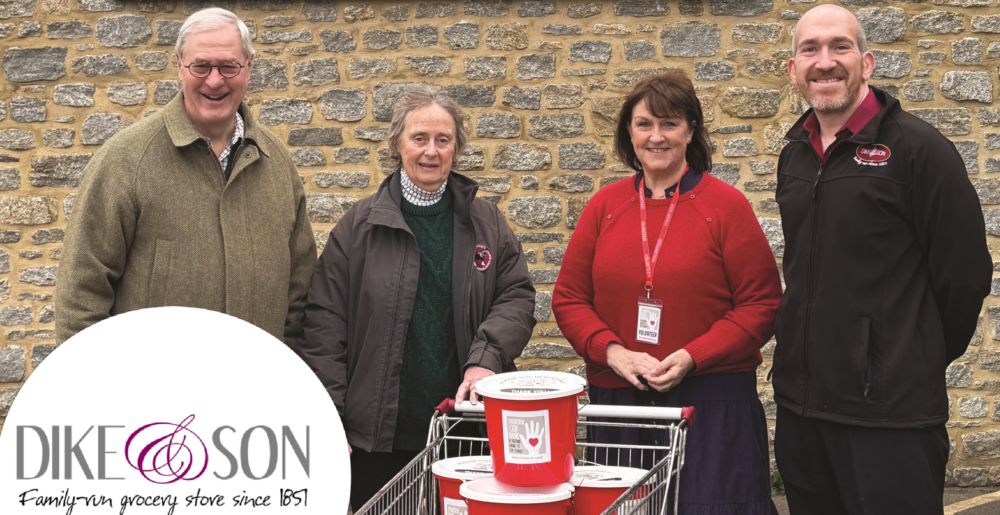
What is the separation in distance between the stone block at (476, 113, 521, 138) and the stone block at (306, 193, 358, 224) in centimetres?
85

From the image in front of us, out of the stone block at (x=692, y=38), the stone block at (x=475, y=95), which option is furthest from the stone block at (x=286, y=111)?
the stone block at (x=692, y=38)

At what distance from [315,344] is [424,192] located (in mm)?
630

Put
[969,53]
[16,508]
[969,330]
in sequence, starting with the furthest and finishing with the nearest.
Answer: [969,53] < [969,330] < [16,508]

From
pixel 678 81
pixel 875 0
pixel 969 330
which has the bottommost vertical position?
pixel 969 330

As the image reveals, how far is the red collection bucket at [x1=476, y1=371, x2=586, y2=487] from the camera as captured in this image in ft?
7.62

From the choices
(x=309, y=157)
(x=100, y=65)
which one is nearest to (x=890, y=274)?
(x=309, y=157)

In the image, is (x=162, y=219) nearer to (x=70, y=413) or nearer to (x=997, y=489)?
(x=70, y=413)

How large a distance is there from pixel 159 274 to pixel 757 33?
3.80 m

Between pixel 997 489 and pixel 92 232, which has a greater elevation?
pixel 92 232

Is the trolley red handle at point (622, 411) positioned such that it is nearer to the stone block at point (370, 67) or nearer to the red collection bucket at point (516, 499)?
the red collection bucket at point (516, 499)

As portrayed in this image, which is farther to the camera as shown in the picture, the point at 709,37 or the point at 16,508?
the point at 709,37

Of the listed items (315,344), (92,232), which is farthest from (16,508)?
(315,344)

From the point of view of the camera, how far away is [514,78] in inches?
212

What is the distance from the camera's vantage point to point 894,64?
532cm
